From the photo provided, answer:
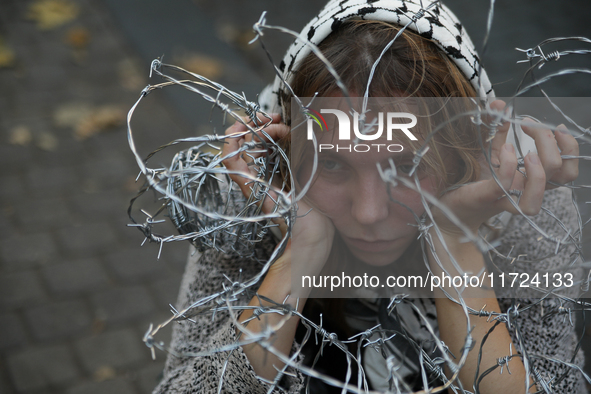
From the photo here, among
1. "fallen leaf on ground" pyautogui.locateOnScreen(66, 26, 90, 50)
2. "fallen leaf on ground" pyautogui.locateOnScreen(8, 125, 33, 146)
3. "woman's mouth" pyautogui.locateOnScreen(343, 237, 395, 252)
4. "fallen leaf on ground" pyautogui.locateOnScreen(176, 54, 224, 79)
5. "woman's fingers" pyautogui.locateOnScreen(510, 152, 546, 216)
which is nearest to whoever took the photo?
"woman's fingers" pyautogui.locateOnScreen(510, 152, 546, 216)

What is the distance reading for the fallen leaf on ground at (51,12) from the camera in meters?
3.37

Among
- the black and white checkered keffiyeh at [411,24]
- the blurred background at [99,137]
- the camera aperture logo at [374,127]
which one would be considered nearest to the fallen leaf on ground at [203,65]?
the blurred background at [99,137]

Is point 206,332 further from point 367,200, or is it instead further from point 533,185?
point 533,185

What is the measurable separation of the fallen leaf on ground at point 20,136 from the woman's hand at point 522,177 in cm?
252

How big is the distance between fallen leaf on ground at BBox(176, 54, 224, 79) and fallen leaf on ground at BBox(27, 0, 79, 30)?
1036mm

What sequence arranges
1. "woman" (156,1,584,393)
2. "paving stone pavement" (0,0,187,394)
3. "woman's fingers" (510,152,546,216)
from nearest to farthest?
"woman's fingers" (510,152,546,216) → "woman" (156,1,584,393) → "paving stone pavement" (0,0,187,394)

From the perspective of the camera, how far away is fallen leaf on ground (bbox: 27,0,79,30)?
11.1 ft

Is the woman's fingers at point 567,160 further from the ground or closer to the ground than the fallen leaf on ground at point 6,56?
closer to the ground

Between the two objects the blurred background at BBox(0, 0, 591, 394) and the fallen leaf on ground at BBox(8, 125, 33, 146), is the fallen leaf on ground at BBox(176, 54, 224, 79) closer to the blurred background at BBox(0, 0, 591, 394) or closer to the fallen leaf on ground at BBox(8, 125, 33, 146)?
the blurred background at BBox(0, 0, 591, 394)

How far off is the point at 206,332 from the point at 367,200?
0.55 m

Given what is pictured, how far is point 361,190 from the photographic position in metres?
0.93

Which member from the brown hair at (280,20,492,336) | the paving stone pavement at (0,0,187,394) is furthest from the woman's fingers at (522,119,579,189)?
the paving stone pavement at (0,0,187,394)

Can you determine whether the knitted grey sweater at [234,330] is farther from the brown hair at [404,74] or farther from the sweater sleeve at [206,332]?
the brown hair at [404,74]

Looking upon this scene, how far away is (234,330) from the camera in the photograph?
99 centimetres
